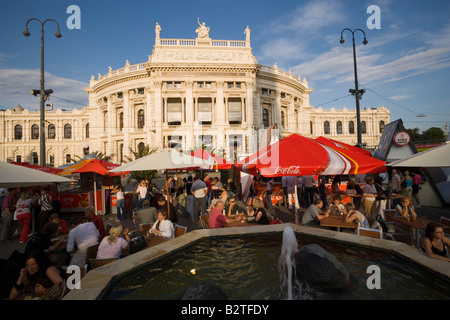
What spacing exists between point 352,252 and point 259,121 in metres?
33.6

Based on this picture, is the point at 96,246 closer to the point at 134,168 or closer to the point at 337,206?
the point at 134,168

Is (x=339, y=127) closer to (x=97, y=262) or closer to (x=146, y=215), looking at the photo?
(x=146, y=215)

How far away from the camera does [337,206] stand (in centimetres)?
662

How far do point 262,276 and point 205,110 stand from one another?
116 ft

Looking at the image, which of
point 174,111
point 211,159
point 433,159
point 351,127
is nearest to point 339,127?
point 351,127

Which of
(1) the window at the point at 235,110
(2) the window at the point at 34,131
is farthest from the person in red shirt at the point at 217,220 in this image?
(2) the window at the point at 34,131

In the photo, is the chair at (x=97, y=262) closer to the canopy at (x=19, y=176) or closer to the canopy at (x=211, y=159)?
the canopy at (x=19, y=176)

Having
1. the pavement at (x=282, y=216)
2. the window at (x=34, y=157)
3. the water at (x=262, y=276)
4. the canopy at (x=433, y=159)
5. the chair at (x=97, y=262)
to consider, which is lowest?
the pavement at (x=282, y=216)

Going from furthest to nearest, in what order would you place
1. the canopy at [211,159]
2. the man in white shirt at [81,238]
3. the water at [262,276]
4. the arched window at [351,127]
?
1. the arched window at [351,127]
2. the canopy at [211,159]
3. the man in white shirt at [81,238]
4. the water at [262,276]

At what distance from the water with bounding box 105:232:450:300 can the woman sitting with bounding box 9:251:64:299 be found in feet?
2.77

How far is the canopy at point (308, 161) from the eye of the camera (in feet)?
19.8

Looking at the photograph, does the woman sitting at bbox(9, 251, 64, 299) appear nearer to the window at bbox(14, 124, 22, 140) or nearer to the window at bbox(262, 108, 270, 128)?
the window at bbox(262, 108, 270, 128)

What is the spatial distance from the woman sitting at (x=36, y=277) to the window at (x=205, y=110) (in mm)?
34329
